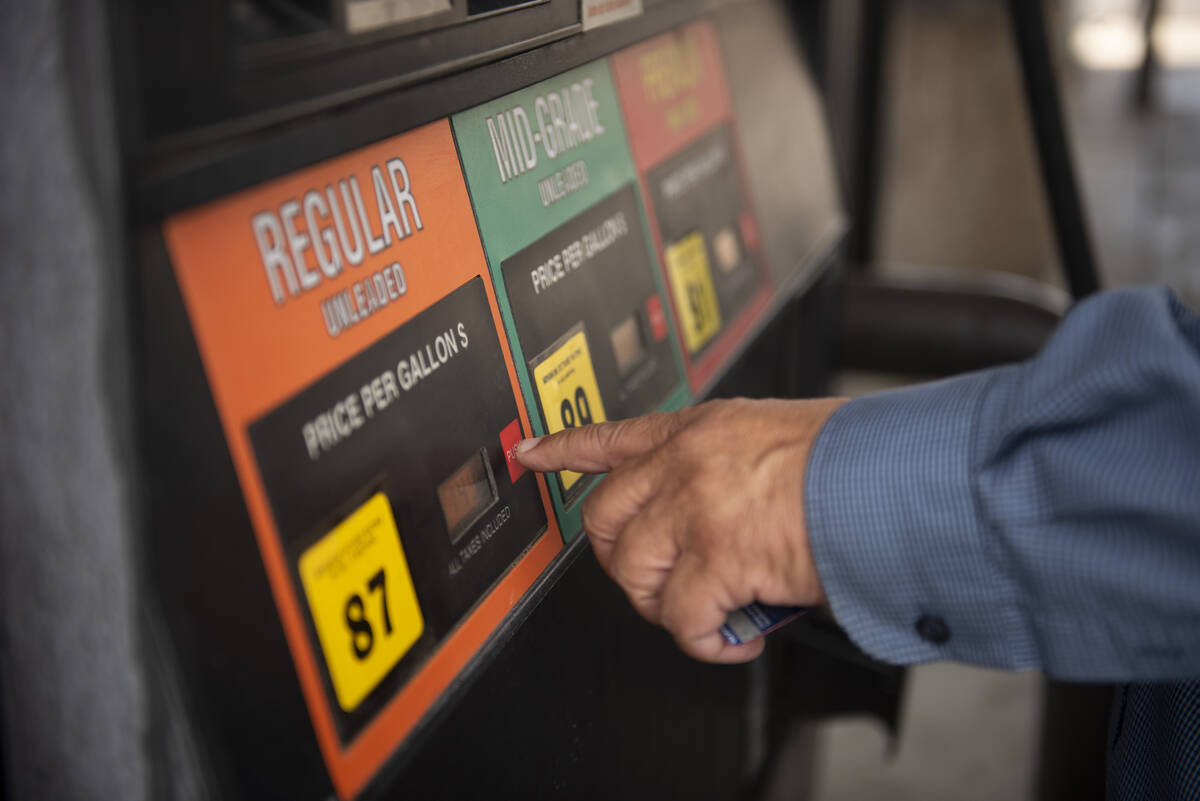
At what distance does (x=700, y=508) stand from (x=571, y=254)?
0.23 m

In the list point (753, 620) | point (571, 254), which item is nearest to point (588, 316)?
point (571, 254)

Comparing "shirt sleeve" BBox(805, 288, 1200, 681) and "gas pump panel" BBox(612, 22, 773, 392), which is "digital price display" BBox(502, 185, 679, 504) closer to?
"gas pump panel" BBox(612, 22, 773, 392)

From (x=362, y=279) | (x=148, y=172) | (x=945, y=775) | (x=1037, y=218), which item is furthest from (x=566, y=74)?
(x=1037, y=218)

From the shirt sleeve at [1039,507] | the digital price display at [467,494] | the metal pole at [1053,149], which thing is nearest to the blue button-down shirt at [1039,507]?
the shirt sleeve at [1039,507]

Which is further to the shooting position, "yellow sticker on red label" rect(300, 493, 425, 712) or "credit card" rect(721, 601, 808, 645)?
"credit card" rect(721, 601, 808, 645)

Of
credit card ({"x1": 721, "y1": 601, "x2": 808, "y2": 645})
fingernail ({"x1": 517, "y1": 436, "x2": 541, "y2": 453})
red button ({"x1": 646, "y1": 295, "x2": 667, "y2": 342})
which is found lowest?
credit card ({"x1": 721, "y1": 601, "x2": 808, "y2": 645})

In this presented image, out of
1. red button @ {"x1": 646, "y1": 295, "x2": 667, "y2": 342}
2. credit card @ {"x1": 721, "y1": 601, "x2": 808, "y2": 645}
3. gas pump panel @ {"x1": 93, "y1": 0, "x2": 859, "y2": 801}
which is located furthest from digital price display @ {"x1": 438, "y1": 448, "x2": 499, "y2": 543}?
red button @ {"x1": 646, "y1": 295, "x2": 667, "y2": 342}

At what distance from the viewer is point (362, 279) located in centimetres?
58

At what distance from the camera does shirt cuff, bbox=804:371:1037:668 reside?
2.21 ft

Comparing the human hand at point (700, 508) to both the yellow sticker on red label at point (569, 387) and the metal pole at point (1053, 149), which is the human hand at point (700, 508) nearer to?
the yellow sticker on red label at point (569, 387)

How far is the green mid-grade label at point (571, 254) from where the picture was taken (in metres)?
0.72

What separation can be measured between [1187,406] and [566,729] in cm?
47

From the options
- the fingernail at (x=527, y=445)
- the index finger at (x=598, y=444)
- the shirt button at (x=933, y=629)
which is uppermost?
the fingernail at (x=527, y=445)

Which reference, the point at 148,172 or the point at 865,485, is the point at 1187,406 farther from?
the point at 148,172
